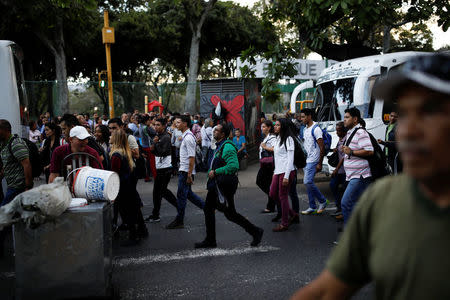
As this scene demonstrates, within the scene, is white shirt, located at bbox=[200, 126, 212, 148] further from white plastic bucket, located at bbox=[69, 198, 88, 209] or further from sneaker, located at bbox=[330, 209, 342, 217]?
white plastic bucket, located at bbox=[69, 198, 88, 209]

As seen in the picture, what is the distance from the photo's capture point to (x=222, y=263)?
204 inches

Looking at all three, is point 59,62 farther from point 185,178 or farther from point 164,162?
point 185,178

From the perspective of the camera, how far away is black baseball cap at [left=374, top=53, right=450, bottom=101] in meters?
1.12

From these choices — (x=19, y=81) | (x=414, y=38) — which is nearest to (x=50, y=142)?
(x=19, y=81)

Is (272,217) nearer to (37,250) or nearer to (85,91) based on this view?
(37,250)

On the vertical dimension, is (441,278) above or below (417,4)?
below

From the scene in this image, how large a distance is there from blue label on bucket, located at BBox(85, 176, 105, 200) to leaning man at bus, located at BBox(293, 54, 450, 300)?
312 cm

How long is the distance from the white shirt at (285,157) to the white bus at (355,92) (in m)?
3.12

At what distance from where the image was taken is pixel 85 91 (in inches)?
811

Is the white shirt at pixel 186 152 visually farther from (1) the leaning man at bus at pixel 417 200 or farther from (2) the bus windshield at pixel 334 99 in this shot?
(1) the leaning man at bus at pixel 417 200

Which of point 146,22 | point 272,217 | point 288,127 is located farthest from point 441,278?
point 146,22

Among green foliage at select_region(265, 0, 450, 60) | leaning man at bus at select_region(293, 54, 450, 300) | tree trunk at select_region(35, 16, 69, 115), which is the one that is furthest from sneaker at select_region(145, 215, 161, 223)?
tree trunk at select_region(35, 16, 69, 115)

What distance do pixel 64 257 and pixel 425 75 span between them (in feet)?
11.1

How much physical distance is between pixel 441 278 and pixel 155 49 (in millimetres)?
32741
